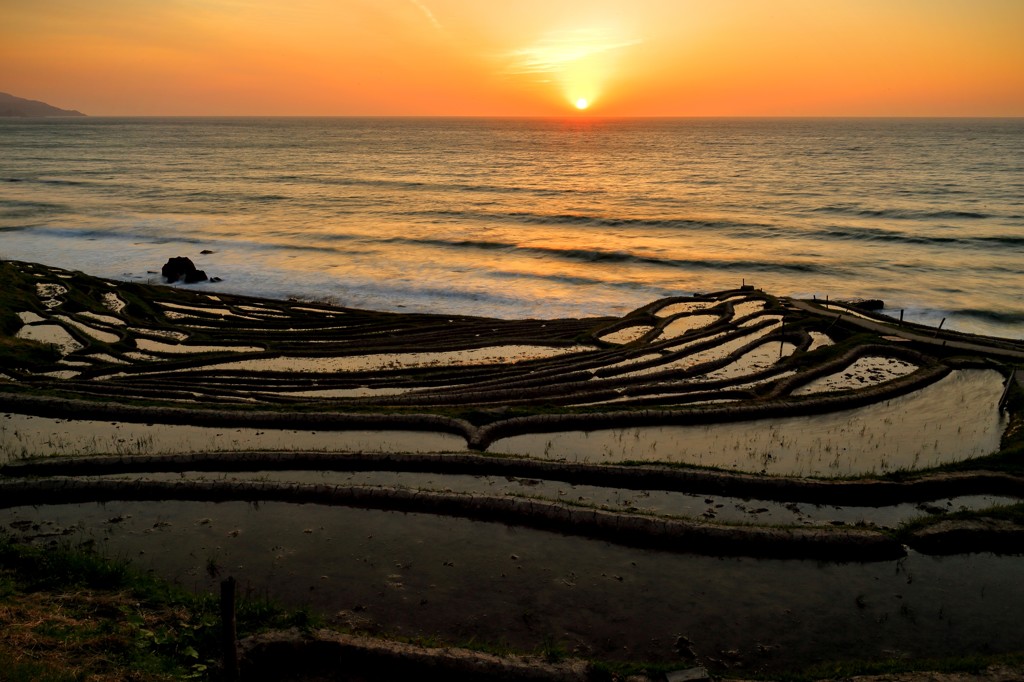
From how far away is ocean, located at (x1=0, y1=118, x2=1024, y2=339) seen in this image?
Result: 63.3m

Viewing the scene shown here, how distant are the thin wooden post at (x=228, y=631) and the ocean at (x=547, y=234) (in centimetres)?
4713

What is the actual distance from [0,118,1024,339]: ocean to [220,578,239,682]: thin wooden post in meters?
47.1

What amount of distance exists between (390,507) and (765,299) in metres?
40.7

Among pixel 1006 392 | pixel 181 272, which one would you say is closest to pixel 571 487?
pixel 1006 392

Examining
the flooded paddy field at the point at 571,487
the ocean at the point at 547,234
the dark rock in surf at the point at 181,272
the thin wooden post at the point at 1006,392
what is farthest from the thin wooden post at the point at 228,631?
the dark rock in surf at the point at 181,272

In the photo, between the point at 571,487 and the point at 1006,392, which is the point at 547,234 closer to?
the point at 1006,392

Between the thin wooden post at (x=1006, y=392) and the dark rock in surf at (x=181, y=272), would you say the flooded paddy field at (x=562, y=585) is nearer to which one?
the thin wooden post at (x=1006, y=392)

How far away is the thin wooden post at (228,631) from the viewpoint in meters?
10.2

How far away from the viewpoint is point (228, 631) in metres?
10.8

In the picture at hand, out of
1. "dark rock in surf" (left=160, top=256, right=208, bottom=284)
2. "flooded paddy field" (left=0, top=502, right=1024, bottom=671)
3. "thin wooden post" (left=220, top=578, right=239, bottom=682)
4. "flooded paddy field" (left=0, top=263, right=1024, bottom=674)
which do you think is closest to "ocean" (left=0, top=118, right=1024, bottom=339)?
"dark rock in surf" (left=160, top=256, right=208, bottom=284)

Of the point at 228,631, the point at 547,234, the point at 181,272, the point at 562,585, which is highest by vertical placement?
the point at 547,234

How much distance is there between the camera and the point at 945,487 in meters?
21.3

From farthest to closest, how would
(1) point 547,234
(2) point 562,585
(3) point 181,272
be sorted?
(1) point 547,234
(3) point 181,272
(2) point 562,585

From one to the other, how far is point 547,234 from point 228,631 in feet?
269
